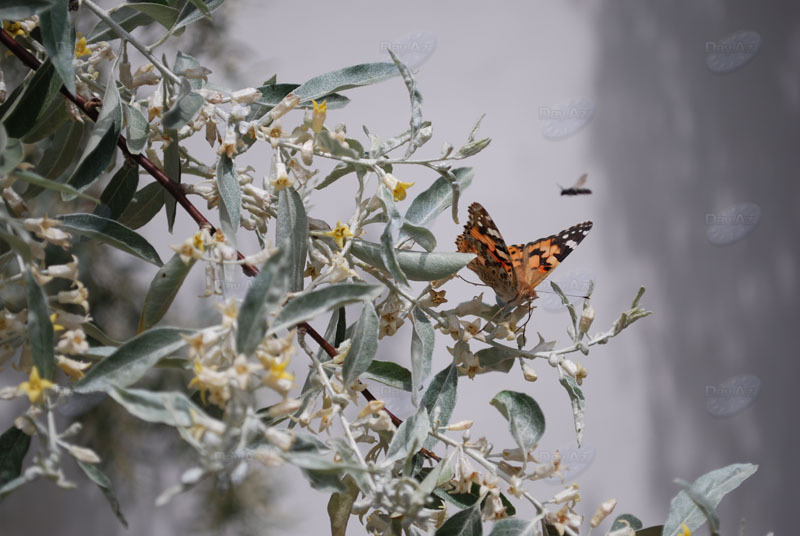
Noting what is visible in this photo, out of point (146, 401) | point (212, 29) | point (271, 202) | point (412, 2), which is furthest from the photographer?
point (412, 2)

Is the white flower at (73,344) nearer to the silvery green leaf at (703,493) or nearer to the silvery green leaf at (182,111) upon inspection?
the silvery green leaf at (182,111)

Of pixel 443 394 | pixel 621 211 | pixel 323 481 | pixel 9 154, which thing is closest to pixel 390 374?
pixel 443 394

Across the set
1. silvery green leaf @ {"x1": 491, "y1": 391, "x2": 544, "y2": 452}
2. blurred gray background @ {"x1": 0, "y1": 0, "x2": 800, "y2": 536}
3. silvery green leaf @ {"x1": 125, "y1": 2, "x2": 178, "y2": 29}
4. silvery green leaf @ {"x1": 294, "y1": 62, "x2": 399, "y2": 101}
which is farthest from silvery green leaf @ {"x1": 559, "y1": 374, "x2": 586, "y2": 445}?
blurred gray background @ {"x1": 0, "y1": 0, "x2": 800, "y2": 536}

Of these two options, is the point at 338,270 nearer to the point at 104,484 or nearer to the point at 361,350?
the point at 361,350

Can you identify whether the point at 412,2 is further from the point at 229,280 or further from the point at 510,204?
the point at 229,280

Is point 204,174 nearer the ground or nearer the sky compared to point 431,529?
nearer the sky

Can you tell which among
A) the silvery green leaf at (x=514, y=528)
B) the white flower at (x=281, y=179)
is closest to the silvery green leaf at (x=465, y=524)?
the silvery green leaf at (x=514, y=528)

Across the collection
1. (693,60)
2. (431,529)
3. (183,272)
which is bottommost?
(431,529)

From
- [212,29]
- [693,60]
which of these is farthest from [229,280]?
[693,60]
